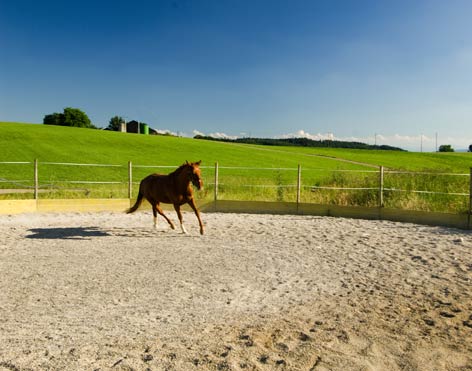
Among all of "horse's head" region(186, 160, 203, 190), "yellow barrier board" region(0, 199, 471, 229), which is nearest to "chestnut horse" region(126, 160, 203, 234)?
"horse's head" region(186, 160, 203, 190)

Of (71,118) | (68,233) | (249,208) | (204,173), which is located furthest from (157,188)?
(71,118)

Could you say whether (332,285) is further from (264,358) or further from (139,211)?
(139,211)

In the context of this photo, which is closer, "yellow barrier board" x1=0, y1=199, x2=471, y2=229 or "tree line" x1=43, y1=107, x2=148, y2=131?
"yellow barrier board" x1=0, y1=199, x2=471, y2=229

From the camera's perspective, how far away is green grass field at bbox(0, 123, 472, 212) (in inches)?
564

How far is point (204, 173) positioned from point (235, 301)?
26.6 meters

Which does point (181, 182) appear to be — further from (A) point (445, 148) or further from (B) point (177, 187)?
(A) point (445, 148)

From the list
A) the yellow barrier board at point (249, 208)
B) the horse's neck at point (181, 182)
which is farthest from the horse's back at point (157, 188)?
the yellow barrier board at point (249, 208)

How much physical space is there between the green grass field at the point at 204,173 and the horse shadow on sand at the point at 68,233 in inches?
189

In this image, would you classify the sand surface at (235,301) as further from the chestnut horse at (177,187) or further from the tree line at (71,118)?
the tree line at (71,118)

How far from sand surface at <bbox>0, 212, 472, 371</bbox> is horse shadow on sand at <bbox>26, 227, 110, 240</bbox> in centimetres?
9

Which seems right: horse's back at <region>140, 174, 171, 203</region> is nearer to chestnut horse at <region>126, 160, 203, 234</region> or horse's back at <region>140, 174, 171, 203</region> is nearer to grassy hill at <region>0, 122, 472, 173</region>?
chestnut horse at <region>126, 160, 203, 234</region>

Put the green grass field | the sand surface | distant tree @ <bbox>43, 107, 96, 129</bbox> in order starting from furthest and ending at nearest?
distant tree @ <bbox>43, 107, 96, 129</bbox>
the green grass field
the sand surface

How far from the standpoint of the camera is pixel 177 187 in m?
9.56

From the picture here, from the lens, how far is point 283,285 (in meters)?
5.76
